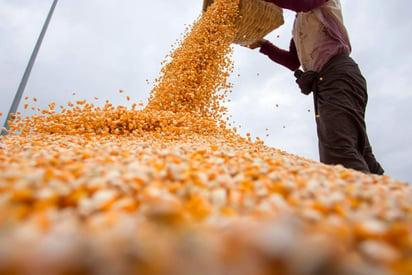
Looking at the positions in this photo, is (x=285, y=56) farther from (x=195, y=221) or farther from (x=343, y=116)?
(x=195, y=221)

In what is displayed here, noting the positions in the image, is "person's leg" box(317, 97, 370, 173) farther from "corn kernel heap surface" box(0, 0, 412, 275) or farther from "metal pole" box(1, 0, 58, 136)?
"metal pole" box(1, 0, 58, 136)

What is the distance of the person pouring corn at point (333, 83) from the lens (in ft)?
5.28

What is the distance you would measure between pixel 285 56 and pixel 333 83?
1119mm

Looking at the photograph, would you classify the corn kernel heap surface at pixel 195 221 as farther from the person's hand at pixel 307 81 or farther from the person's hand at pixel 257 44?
the person's hand at pixel 257 44

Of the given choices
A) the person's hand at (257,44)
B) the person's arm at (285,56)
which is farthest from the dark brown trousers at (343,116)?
the person's hand at (257,44)

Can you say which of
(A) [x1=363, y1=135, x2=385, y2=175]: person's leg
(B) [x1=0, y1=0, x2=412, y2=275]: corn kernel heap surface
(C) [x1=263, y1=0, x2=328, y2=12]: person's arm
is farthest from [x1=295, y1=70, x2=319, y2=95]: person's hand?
(B) [x1=0, y1=0, x2=412, y2=275]: corn kernel heap surface

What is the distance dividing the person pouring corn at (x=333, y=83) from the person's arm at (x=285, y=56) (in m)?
0.60

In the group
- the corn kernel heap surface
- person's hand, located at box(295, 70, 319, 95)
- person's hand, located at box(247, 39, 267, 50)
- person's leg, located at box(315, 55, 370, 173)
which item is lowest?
the corn kernel heap surface

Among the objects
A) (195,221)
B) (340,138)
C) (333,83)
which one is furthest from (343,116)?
(195,221)

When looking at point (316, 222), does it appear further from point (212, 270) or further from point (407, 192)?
point (407, 192)

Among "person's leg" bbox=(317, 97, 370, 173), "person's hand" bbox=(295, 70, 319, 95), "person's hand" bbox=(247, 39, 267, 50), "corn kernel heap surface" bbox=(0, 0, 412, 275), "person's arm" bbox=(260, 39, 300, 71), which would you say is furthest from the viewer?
"person's hand" bbox=(247, 39, 267, 50)

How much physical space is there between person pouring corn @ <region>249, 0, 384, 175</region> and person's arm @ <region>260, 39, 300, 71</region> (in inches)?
23.5

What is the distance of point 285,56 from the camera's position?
2.70m

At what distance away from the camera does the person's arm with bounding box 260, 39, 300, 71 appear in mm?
2680
